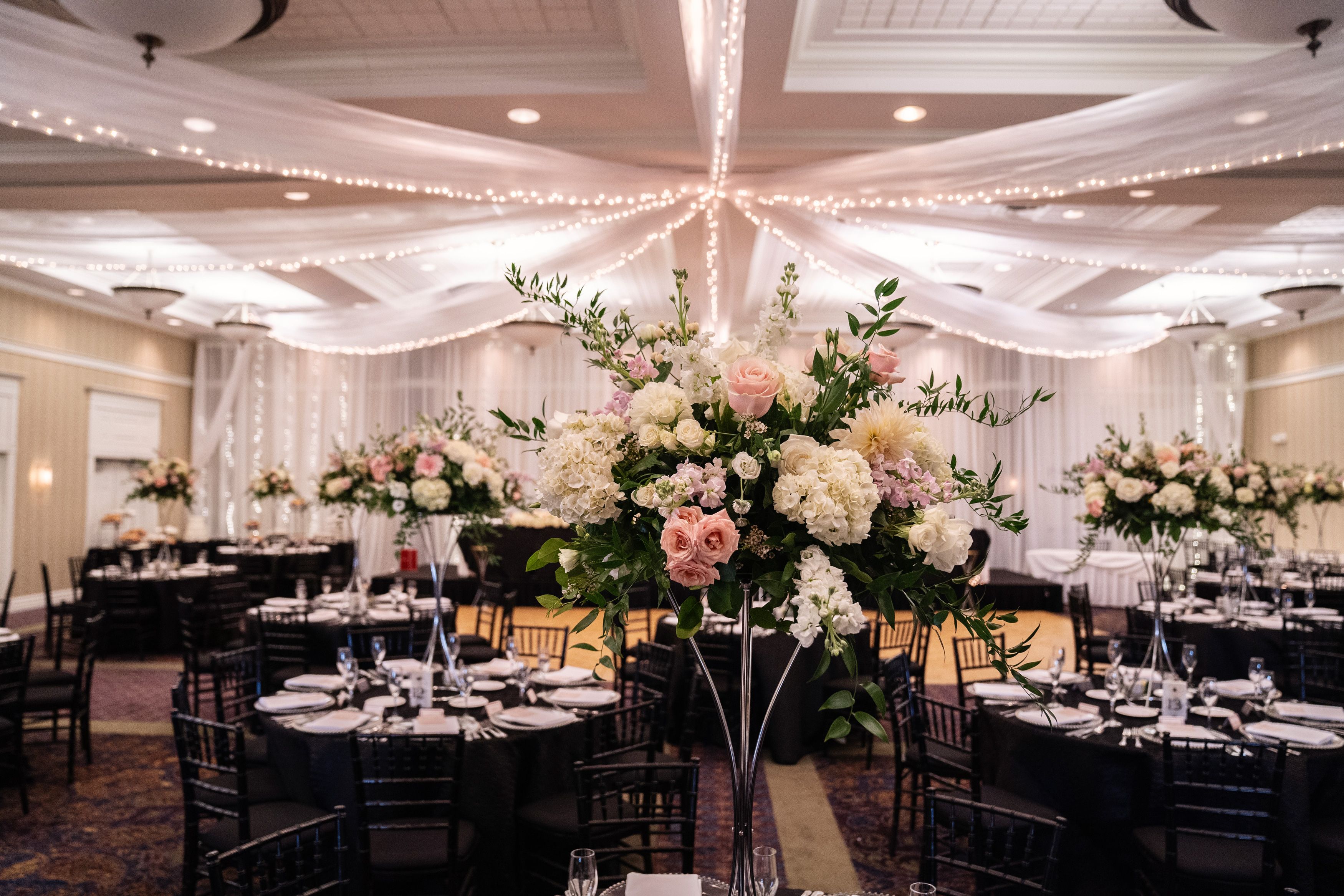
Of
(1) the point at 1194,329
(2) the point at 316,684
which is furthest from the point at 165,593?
(1) the point at 1194,329

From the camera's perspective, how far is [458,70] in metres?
5.34

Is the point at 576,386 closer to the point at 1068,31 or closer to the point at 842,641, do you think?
the point at 1068,31

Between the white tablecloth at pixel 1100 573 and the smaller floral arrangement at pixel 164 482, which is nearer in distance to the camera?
the smaller floral arrangement at pixel 164 482

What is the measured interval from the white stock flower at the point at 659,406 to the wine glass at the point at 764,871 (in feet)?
2.58

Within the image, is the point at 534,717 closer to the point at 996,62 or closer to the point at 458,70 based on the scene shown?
the point at 458,70

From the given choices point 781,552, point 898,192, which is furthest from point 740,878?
point 898,192

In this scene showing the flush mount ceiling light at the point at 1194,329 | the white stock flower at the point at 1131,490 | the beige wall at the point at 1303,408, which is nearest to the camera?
the white stock flower at the point at 1131,490

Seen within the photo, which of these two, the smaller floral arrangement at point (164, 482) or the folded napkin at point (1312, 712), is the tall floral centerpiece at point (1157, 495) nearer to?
the folded napkin at point (1312, 712)

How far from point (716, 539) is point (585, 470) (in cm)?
27

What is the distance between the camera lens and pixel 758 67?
5.02 metres

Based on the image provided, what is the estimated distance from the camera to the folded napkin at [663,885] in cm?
201

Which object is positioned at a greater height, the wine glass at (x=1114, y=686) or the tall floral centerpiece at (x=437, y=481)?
the tall floral centerpiece at (x=437, y=481)

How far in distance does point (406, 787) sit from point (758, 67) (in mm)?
3871

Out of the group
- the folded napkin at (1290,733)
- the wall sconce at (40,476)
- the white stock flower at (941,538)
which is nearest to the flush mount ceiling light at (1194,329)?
the folded napkin at (1290,733)
